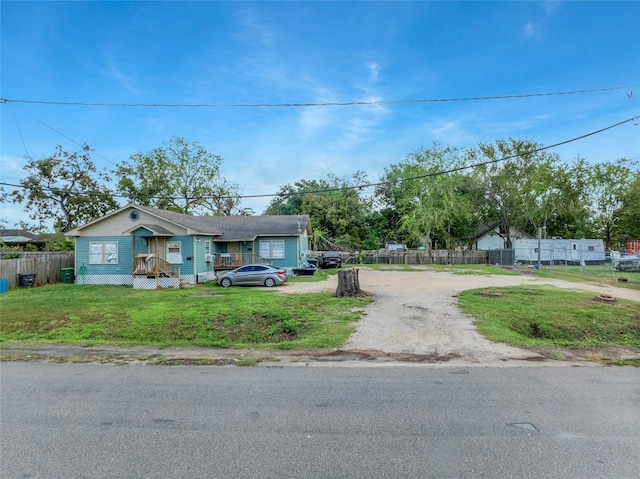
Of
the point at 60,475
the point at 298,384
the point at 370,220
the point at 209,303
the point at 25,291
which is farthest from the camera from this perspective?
the point at 370,220

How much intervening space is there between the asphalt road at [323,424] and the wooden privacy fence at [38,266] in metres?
16.7

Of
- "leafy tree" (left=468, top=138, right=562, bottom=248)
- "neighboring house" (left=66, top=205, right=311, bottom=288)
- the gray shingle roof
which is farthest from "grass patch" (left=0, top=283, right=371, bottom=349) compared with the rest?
"leafy tree" (left=468, top=138, right=562, bottom=248)

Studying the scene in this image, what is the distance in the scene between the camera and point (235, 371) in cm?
605

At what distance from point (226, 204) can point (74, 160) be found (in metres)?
16.4

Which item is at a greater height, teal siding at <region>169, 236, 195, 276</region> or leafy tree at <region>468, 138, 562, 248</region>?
leafy tree at <region>468, 138, 562, 248</region>

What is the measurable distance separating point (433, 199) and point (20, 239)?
4581cm

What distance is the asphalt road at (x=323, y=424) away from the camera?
10.3 feet

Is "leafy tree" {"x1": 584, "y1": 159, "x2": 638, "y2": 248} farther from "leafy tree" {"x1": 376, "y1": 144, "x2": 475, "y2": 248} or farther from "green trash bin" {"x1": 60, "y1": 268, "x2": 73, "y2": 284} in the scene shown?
"green trash bin" {"x1": 60, "y1": 268, "x2": 73, "y2": 284}

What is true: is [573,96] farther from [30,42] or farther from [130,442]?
[30,42]

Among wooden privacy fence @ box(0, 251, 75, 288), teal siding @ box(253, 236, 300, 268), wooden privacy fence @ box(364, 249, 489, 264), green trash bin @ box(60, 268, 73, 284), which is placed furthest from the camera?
wooden privacy fence @ box(364, 249, 489, 264)

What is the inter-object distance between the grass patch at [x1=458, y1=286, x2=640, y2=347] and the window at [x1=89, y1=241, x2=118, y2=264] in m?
19.6

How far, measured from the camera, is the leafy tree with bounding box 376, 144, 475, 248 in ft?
125

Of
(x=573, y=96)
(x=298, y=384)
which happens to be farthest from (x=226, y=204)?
(x=298, y=384)

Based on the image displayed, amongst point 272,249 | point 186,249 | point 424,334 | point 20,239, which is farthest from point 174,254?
point 20,239
